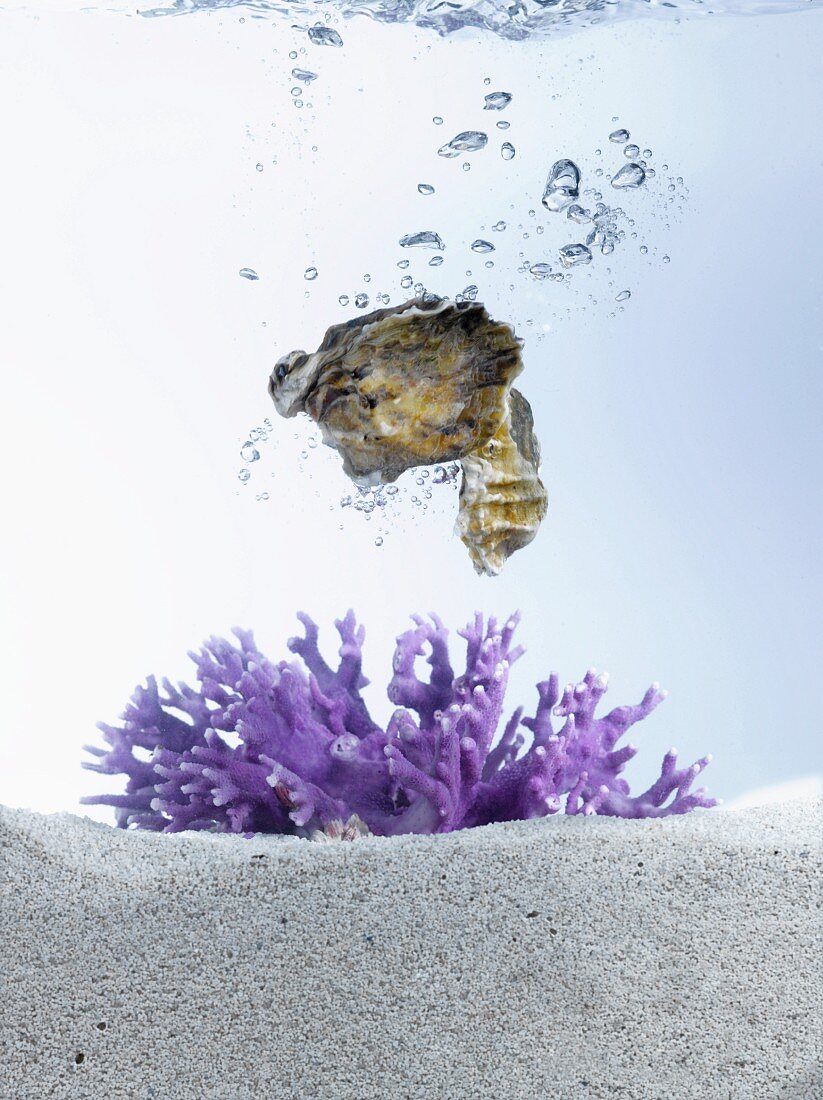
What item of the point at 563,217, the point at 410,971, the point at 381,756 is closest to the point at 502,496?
the point at 381,756

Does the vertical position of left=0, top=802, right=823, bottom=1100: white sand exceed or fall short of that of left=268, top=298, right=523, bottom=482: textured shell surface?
it falls short

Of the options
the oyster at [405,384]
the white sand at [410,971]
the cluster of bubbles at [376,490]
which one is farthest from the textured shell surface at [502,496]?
the white sand at [410,971]

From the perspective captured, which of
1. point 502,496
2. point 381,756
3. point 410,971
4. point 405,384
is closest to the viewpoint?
point 410,971

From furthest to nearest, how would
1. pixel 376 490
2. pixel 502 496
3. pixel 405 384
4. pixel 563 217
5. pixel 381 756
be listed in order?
pixel 563 217
pixel 376 490
pixel 502 496
pixel 381 756
pixel 405 384

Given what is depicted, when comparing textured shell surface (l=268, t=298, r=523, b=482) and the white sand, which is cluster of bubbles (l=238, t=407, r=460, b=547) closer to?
textured shell surface (l=268, t=298, r=523, b=482)

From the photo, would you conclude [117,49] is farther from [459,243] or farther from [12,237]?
[459,243]

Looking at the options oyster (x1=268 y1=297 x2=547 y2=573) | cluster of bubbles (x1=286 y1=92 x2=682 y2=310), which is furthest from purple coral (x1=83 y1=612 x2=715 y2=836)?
cluster of bubbles (x1=286 y1=92 x2=682 y2=310)

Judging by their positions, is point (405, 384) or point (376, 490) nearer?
point (405, 384)

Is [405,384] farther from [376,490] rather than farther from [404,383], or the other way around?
[376,490]
